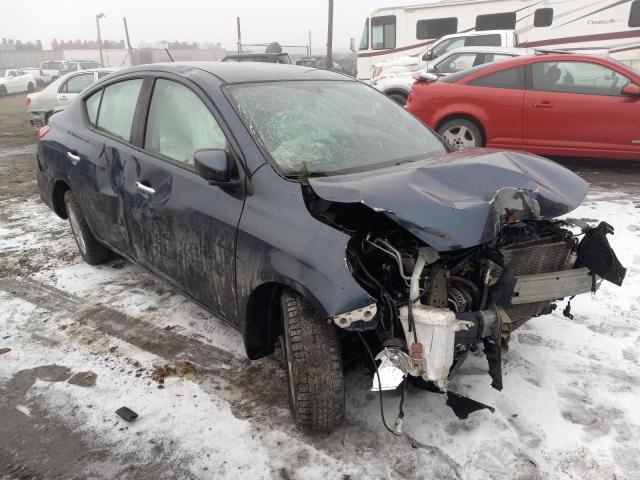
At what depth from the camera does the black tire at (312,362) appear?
7.33 feet

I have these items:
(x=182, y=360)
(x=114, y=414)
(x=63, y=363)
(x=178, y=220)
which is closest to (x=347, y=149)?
(x=178, y=220)

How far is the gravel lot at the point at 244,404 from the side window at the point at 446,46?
386 inches

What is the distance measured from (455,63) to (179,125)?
8.28 m

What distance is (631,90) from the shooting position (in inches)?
248

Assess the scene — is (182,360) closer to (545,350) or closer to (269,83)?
(269,83)

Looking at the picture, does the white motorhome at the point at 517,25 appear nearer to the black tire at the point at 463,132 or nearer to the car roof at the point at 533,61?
the car roof at the point at 533,61

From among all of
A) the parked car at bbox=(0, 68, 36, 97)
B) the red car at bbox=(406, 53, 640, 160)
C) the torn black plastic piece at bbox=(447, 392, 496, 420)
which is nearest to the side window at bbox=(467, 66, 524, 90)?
the red car at bbox=(406, 53, 640, 160)

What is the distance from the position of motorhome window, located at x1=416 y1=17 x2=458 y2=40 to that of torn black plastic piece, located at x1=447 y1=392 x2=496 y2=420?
1416 cm

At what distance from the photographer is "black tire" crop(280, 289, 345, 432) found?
223 centimetres

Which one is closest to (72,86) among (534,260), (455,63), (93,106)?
(455,63)

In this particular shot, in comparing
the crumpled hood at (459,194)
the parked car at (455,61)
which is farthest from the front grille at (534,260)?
the parked car at (455,61)

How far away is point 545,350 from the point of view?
119 inches

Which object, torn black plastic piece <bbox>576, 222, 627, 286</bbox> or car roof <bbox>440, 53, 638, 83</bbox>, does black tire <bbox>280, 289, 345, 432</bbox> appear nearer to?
torn black plastic piece <bbox>576, 222, 627, 286</bbox>

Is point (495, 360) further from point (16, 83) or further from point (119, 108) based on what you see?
point (16, 83)
